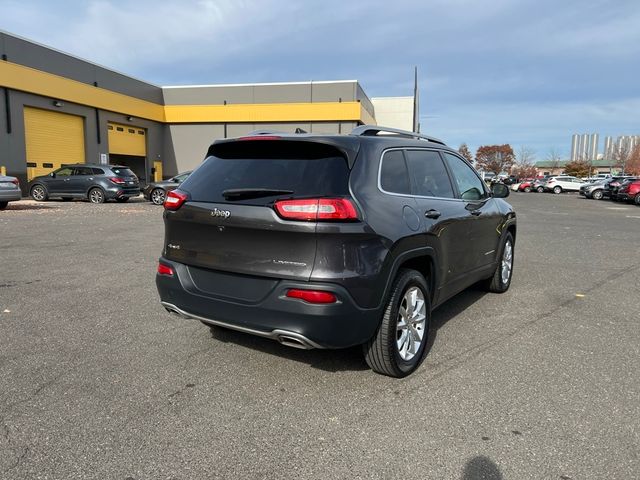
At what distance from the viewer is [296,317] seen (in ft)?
9.95

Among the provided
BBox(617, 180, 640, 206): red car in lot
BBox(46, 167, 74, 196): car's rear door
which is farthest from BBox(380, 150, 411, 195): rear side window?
BBox(617, 180, 640, 206): red car in lot

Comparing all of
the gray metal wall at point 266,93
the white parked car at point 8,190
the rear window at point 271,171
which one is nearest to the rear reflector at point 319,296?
the rear window at point 271,171

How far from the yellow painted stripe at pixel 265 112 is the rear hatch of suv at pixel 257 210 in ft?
99.7

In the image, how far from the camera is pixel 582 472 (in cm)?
246

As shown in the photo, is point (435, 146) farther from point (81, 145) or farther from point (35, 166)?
point (81, 145)

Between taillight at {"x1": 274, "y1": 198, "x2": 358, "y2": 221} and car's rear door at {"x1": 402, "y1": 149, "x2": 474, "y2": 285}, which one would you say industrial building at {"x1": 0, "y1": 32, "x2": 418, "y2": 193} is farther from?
taillight at {"x1": 274, "y1": 198, "x2": 358, "y2": 221}

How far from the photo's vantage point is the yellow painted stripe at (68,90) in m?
22.1

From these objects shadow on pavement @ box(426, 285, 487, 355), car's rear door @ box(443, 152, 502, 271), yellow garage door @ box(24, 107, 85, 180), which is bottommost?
shadow on pavement @ box(426, 285, 487, 355)

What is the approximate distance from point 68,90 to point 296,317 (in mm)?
27279

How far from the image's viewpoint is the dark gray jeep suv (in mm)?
3029

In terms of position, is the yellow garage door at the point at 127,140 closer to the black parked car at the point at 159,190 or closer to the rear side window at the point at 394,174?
the black parked car at the point at 159,190

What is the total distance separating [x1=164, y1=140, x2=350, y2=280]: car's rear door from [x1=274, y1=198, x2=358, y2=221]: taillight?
19mm

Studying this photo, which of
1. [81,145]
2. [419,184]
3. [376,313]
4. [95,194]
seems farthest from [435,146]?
[81,145]

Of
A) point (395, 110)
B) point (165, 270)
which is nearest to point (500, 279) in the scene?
point (165, 270)
